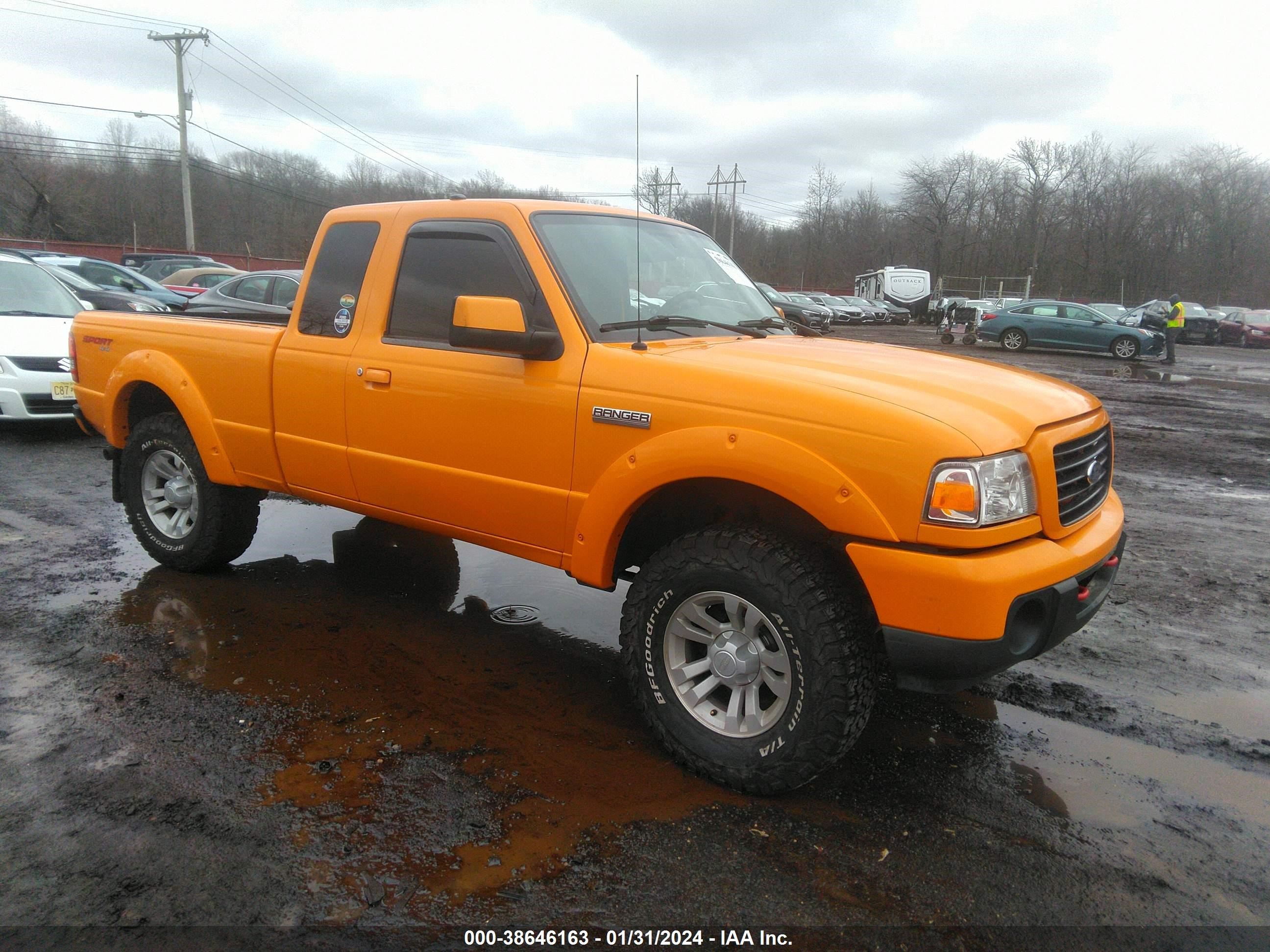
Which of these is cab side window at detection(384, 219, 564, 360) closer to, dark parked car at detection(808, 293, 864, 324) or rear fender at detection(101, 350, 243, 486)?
rear fender at detection(101, 350, 243, 486)

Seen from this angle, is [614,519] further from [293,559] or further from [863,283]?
[863,283]

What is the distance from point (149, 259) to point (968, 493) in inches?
1496

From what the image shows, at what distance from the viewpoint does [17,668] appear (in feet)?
12.2

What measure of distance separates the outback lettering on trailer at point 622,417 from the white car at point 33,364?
6884mm

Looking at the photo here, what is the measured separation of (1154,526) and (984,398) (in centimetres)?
476

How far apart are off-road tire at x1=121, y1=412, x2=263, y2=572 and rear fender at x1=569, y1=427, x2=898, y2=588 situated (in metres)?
2.44

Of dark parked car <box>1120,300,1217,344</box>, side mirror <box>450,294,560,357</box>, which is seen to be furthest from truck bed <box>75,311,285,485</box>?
dark parked car <box>1120,300,1217,344</box>

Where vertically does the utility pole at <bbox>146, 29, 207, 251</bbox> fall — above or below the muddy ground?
above

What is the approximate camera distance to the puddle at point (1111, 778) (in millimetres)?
2963

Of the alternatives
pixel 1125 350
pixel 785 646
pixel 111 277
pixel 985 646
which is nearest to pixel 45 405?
pixel 785 646

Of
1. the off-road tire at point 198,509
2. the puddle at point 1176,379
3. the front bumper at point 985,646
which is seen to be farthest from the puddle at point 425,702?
the puddle at point 1176,379

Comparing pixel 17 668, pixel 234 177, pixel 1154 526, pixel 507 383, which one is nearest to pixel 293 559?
pixel 17 668

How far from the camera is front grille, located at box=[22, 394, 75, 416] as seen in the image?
822 centimetres

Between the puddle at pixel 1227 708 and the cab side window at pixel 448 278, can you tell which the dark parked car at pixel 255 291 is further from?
the puddle at pixel 1227 708
